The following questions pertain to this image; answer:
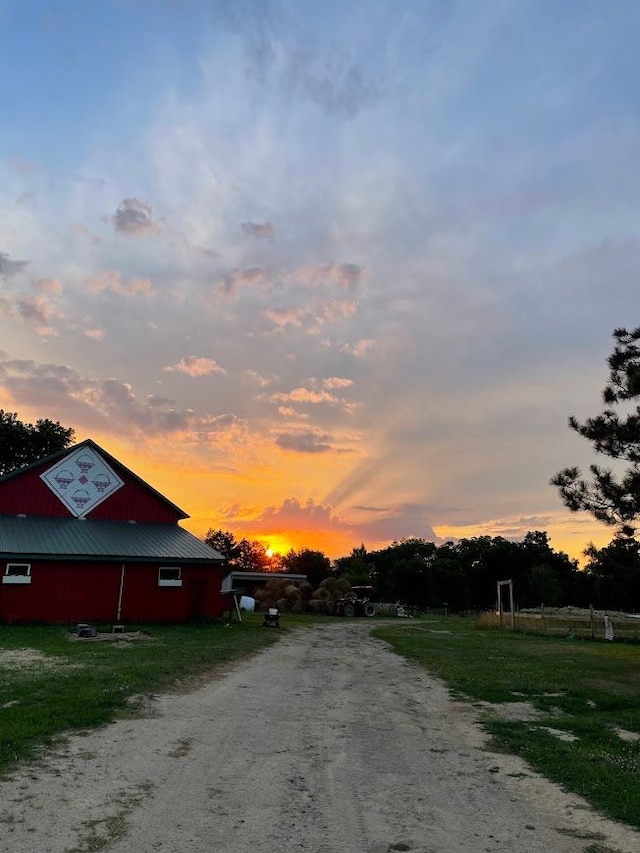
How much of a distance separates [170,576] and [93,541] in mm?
3873

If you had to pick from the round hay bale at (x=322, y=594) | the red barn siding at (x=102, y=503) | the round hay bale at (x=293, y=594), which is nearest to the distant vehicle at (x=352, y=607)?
the round hay bale at (x=322, y=594)

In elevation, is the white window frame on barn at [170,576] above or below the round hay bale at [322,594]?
above

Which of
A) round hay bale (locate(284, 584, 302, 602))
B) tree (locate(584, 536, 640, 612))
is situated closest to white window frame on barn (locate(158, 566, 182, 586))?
tree (locate(584, 536, 640, 612))

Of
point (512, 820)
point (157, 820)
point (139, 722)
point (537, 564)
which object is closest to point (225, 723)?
point (139, 722)

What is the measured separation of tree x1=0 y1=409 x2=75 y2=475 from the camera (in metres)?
54.5

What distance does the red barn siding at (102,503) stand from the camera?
3050 cm

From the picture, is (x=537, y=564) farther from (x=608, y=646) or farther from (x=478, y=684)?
(x=478, y=684)

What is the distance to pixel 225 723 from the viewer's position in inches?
377

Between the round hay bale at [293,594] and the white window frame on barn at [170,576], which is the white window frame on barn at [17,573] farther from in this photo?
the round hay bale at [293,594]

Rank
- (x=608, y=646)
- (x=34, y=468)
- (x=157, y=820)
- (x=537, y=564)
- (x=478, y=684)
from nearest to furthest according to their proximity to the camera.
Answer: (x=157, y=820)
(x=478, y=684)
(x=608, y=646)
(x=34, y=468)
(x=537, y=564)

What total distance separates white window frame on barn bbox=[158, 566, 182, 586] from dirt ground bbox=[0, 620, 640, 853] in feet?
60.8

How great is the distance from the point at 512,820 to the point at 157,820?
335 centimetres

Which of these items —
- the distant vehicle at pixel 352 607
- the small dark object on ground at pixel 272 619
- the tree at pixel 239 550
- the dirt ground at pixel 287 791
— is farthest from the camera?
the tree at pixel 239 550

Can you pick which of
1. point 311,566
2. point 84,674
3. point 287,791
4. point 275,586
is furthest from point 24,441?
point 287,791
